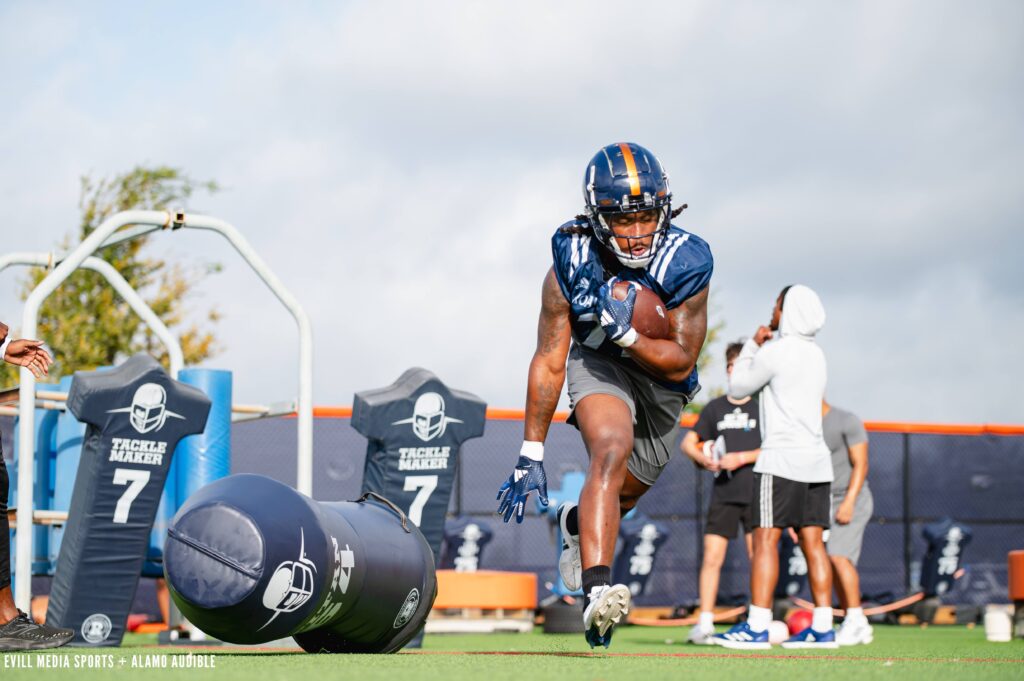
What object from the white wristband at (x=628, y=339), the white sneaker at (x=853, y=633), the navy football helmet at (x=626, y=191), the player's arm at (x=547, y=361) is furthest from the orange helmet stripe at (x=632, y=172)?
the white sneaker at (x=853, y=633)

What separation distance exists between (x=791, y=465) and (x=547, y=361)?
9.14ft

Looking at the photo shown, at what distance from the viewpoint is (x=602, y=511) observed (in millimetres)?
5145

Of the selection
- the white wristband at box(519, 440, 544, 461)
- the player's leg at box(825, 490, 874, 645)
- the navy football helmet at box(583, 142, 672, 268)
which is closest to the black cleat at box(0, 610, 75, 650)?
the white wristband at box(519, 440, 544, 461)

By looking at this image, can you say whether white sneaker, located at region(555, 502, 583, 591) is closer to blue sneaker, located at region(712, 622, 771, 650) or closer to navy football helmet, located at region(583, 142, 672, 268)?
navy football helmet, located at region(583, 142, 672, 268)

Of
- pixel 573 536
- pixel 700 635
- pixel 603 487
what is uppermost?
pixel 603 487

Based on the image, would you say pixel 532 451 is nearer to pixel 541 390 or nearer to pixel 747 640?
pixel 541 390

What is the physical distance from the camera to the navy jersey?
553 cm

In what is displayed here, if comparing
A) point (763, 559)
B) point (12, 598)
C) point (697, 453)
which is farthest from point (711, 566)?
point (12, 598)

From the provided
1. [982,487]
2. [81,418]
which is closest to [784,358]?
[81,418]

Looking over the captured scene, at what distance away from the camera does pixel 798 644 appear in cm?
804

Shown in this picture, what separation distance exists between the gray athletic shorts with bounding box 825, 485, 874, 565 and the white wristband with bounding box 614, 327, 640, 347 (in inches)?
189

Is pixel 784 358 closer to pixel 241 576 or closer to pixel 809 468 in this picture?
pixel 809 468

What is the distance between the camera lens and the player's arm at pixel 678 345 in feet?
17.5

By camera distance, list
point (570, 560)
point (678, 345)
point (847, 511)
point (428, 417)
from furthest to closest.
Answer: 1. point (847, 511)
2. point (428, 417)
3. point (570, 560)
4. point (678, 345)
